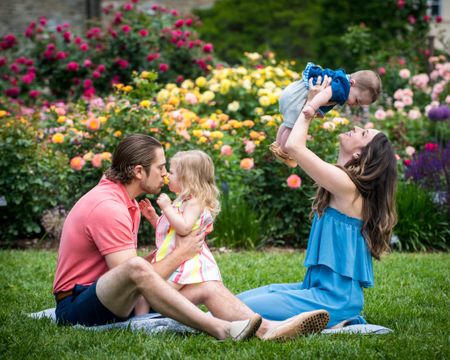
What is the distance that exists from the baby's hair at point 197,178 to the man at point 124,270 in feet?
0.40

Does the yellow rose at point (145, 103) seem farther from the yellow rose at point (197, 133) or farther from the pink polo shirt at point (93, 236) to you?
the pink polo shirt at point (93, 236)

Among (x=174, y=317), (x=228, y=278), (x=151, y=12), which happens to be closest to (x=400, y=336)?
(x=174, y=317)

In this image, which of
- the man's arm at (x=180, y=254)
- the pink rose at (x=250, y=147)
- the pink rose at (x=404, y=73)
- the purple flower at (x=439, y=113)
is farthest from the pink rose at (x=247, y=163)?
the pink rose at (x=404, y=73)

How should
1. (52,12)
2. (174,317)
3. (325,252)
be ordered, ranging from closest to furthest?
(174,317), (325,252), (52,12)

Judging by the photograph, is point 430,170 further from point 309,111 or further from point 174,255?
point 174,255

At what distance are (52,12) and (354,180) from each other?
14908mm

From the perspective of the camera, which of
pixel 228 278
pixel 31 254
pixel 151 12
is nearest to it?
pixel 228 278

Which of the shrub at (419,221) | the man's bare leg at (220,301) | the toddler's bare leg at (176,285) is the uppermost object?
the toddler's bare leg at (176,285)

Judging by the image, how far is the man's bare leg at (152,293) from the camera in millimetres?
3830

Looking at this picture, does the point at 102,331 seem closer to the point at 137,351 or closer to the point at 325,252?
the point at 137,351

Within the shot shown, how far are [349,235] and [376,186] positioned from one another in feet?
0.97

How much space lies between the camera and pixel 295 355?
3666mm

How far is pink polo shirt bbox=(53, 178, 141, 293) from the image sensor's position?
13.2 ft

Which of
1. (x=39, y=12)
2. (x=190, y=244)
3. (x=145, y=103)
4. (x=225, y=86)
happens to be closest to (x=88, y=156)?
(x=145, y=103)
